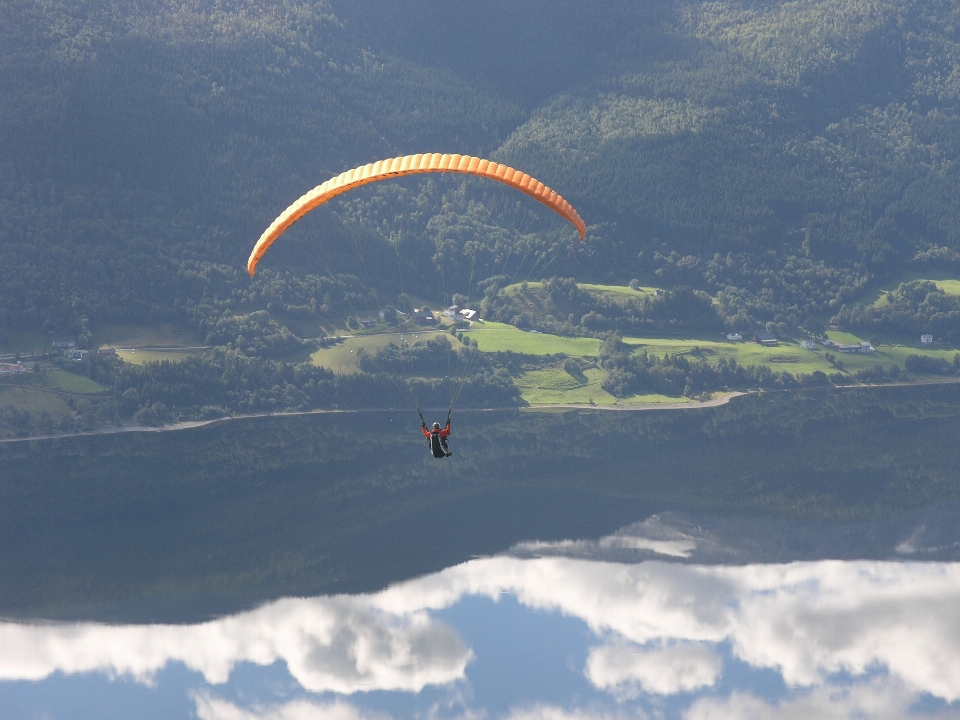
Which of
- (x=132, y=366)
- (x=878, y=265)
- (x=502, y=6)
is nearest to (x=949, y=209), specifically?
(x=878, y=265)

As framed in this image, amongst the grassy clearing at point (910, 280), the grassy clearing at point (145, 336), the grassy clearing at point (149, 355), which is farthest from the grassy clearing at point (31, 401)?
the grassy clearing at point (910, 280)

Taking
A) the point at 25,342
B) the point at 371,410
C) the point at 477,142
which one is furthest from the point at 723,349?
the point at 25,342

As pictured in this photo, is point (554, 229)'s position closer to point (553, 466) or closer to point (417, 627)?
point (553, 466)

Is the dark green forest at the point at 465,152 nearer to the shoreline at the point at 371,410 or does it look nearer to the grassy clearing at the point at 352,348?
the shoreline at the point at 371,410

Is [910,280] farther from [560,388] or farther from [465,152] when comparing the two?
[465,152]

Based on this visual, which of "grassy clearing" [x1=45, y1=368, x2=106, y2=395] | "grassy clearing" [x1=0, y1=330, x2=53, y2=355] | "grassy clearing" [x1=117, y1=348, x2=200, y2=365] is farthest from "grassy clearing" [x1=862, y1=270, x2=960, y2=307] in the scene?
"grassy clearing" [x1=0, y1=330, x2=53, y2=355]

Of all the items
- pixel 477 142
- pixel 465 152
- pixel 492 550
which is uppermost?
pixel 477 142
